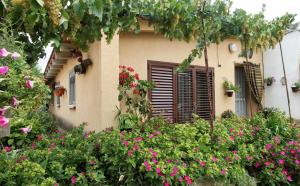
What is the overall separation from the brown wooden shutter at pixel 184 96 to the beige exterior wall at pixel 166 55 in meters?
0.46

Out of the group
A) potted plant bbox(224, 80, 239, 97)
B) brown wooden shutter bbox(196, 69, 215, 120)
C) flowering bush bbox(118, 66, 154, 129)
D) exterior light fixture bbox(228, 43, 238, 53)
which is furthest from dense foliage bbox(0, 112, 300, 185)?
exterior light fixture bbox(228, 43, 238, 53)

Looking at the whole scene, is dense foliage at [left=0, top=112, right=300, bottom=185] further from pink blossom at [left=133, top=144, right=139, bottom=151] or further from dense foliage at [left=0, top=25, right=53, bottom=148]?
dense foliage at [left=0, top=25, right=53, bottom=148]

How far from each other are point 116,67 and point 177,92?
206cm

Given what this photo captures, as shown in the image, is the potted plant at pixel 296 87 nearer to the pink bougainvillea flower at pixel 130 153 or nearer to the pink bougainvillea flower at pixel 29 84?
the pink bougainvillea flower at pixel 130 153

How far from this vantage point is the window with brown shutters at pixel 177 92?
674 centimetres

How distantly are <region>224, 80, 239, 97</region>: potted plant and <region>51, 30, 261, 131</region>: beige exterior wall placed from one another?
0.43 feet

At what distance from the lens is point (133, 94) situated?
625 cm

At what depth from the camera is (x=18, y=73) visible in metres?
2.23

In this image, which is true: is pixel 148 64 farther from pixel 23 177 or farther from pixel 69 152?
pixel 23 177

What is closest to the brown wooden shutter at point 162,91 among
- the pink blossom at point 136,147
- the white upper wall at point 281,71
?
the pink blossom at point 136,147

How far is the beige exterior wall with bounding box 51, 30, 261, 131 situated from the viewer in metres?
5.65

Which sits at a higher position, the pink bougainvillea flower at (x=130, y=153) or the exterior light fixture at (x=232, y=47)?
the exterior light fixture at (x=232, y=47)

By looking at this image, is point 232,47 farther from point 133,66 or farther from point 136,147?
point 136,147

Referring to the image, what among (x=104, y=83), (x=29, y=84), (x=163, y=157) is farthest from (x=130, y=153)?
(x=104, y=83)
